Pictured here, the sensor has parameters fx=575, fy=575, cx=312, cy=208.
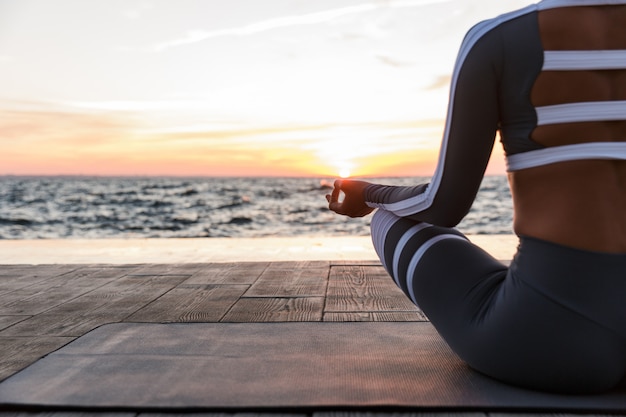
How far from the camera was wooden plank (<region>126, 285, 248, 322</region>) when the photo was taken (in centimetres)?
214

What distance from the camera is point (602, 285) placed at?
1044mm

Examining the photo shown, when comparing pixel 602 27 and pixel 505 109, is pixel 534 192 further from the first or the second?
pixel 602 27

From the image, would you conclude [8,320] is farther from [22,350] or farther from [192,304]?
[192,304]

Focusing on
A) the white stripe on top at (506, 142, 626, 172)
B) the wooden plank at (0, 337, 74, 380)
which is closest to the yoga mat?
→ the wooden plank at (0, 337, 74, 380)

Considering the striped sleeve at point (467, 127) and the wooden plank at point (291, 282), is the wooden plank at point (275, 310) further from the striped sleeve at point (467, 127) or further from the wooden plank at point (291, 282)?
the striped sleeve at point (467, 127)

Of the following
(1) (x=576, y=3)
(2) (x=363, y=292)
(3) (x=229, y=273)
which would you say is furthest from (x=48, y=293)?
(1) (x=576, y=3)

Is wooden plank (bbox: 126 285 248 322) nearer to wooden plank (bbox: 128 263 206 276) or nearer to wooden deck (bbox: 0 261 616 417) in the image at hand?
wooden deck (bbox: 0 261 616 417)

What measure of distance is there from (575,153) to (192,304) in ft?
5.70

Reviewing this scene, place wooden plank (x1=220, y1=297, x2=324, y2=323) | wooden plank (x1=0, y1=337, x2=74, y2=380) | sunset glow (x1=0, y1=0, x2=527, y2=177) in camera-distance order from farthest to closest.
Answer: sunset glow (x1=0, y1=0, x2=527, y2=177)
wooden plank (x1=220, y1=297, x2=324, y2=323)
wooden plank (x1=0, y1=337, x2=74, y2=380)

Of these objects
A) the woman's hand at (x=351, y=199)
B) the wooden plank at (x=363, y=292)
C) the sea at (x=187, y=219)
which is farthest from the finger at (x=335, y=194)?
the sea at (x=187, y=219)

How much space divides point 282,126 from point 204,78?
27.8 ft

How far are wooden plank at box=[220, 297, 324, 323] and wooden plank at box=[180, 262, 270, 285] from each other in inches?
19.8

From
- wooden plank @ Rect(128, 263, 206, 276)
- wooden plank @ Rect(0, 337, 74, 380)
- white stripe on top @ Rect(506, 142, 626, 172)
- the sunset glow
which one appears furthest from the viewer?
the sunset glow

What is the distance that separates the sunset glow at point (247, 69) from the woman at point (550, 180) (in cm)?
114
